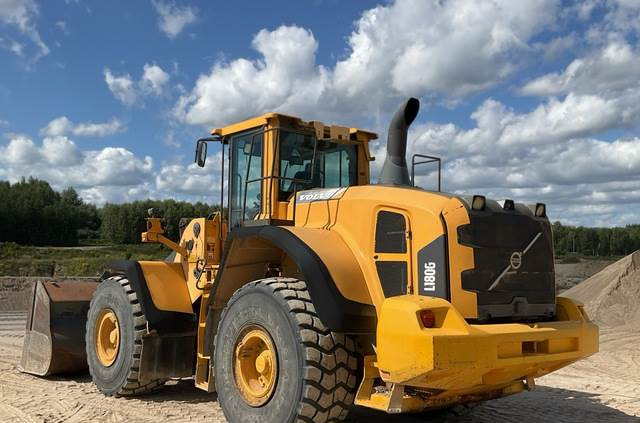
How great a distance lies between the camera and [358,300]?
495cm

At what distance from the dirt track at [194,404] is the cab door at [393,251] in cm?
184

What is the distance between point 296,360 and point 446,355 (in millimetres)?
1200

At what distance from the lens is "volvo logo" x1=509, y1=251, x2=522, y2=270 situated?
201 inches

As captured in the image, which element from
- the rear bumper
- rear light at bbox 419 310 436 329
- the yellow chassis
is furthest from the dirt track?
rear light at bbox 419 310 436 329

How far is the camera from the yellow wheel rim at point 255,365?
17.1 ft

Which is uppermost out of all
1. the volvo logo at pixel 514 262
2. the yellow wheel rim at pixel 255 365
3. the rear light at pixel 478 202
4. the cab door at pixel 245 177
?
the cab door at pixel 245 177

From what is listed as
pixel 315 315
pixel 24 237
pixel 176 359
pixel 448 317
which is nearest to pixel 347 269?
pixel 315 315

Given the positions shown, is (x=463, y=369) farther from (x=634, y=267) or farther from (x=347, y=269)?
(x=634, y=267)

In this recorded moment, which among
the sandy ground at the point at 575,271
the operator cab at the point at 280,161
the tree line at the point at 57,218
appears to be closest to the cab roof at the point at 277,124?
the operator cab at the point at 280,161

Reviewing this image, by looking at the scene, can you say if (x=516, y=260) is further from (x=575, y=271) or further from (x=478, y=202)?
(x=575, y=271)

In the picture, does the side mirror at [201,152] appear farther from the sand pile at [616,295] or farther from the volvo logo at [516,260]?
the sand pile at [616,295]

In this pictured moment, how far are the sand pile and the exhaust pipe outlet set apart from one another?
1228cm

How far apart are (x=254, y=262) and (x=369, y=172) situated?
5.91ft

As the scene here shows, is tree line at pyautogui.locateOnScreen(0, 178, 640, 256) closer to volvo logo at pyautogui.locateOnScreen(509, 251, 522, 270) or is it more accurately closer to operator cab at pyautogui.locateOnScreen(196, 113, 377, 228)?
operator cab at pyautogui.locateOnScreen(196, 113, 377, 228)
